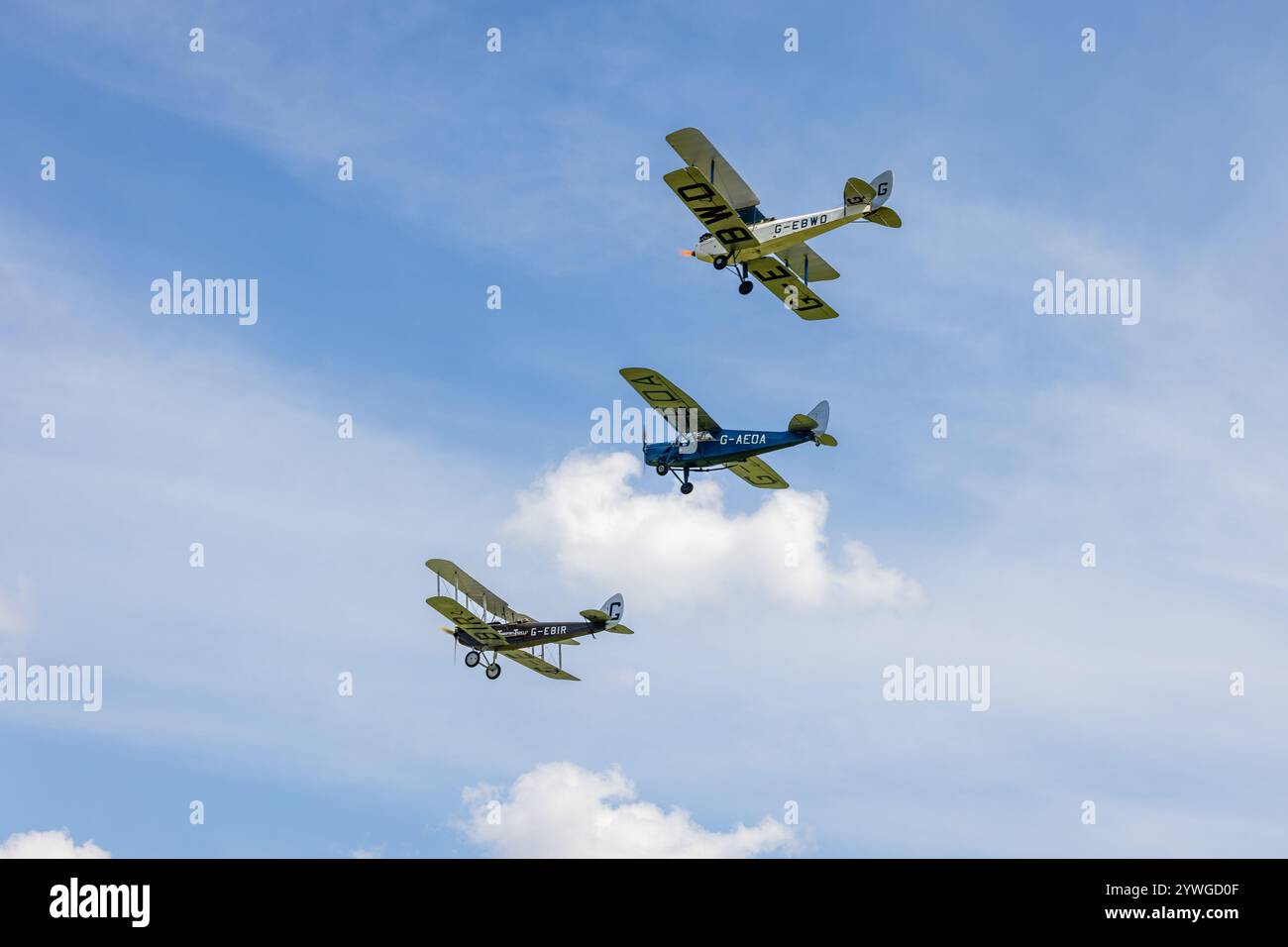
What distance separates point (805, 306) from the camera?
181ft

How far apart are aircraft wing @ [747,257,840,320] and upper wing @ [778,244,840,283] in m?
0.96

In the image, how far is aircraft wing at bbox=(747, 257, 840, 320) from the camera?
53156 millimetres

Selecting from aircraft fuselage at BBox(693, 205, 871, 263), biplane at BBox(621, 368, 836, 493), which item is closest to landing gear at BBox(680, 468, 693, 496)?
biplane at BBox(621, 368, 836, 493)

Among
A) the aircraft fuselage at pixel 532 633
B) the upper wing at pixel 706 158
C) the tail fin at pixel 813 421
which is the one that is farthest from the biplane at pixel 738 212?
the aircraft fuselage at pixel 532 633

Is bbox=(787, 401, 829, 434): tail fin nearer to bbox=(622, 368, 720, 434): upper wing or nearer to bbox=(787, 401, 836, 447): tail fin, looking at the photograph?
bbox=(787, 401, 836, 447): tail fin

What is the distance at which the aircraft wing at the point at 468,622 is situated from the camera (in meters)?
55.7

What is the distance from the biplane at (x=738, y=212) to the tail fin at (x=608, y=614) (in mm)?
14214

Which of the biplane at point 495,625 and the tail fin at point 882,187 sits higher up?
the tail fin at point 882,187

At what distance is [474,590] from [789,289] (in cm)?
1809

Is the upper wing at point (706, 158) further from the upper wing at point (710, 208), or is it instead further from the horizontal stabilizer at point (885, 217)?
the horizontal stabilizer at point (885, 217)
